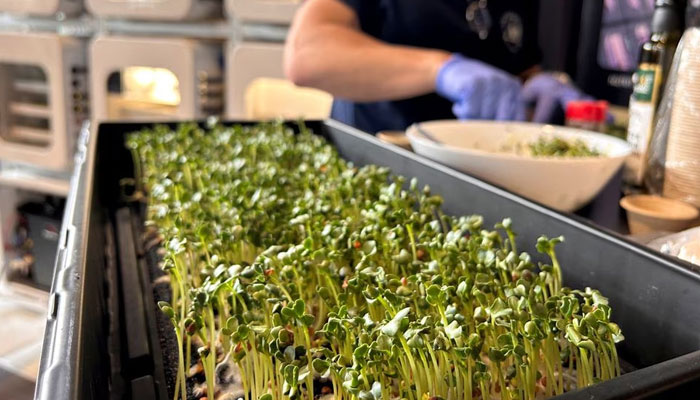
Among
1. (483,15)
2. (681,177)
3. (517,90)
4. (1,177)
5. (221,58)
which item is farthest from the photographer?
(1,177)

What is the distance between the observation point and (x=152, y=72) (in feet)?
13.0

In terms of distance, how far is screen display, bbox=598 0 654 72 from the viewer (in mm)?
2363

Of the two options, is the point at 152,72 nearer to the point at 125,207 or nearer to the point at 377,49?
the point at 377,49

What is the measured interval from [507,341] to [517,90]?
1.22 m

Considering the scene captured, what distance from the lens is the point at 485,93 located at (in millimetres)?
1710

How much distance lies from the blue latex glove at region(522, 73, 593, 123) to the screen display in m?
0.58

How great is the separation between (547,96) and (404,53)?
491 mm

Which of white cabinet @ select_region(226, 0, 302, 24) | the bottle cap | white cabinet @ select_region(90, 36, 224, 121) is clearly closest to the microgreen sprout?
the bottle cap

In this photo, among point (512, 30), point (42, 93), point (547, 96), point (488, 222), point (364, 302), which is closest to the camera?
point (364, 302)

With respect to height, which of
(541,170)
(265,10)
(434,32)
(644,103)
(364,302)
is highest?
(265,10)

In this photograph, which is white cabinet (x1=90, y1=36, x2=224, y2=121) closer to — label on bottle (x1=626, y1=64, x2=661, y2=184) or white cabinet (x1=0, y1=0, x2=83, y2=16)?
white cabinet (x1=0, y1=0, x2=83, y2=16)

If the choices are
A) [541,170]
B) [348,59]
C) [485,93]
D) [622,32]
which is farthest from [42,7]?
[541,170]

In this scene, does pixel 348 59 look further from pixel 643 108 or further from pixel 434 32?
pixel 643 108

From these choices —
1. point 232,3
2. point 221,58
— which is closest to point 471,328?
point 232,3
